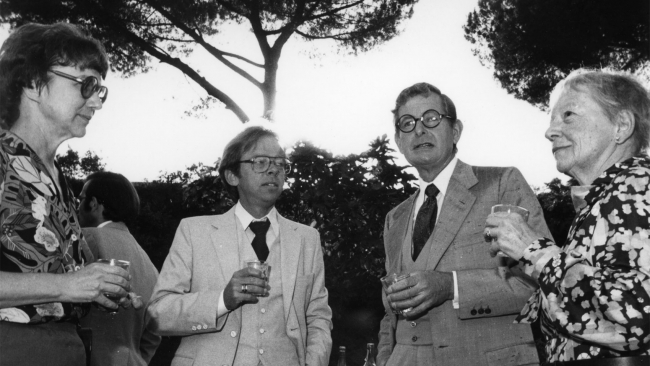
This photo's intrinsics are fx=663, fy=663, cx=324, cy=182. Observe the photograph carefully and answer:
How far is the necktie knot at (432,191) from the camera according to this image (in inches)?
133

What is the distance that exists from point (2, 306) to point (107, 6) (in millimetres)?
8058

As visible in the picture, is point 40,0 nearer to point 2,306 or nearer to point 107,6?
point 107,6

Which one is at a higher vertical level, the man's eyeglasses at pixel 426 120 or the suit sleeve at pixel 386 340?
the man's eyeglasses at pixel 426 120

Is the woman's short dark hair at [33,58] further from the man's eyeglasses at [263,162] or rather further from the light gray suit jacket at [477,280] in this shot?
the light gray suit jacket at [477,280]

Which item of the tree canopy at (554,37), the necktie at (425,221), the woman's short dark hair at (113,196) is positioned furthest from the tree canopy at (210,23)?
the necktie at (425,221)

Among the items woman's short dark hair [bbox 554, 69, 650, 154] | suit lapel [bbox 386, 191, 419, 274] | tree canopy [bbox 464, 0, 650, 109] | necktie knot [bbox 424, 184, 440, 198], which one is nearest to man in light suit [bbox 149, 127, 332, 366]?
suit lapel [bbox 386, 191, 419, 274]

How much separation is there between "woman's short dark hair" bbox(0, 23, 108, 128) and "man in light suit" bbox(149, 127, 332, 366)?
1.14 meters

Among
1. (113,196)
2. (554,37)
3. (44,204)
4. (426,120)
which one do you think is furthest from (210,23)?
(44,204)

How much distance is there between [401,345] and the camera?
3.13 m

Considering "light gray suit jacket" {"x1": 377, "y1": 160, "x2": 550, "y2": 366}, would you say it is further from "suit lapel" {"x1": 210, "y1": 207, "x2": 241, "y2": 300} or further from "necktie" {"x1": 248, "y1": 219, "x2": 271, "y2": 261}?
"suit lapel" {"x1": 210, "y1": 207, "x2": 241, "y2": 300}

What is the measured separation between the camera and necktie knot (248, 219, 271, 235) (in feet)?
11.5

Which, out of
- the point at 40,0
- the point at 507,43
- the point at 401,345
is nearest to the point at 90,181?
the point at 401,345

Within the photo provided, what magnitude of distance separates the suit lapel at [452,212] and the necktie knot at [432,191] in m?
0.11

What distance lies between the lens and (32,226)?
2.05 meters
